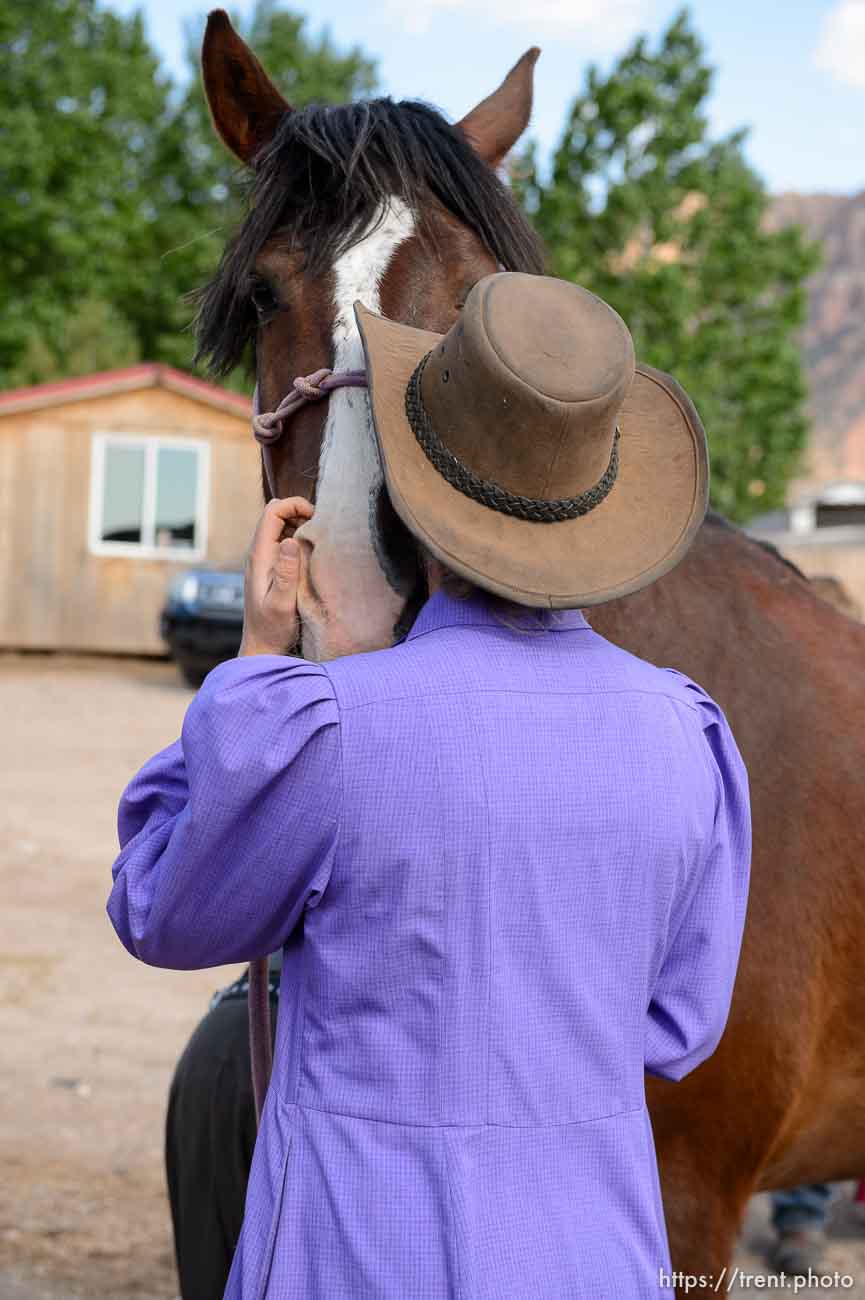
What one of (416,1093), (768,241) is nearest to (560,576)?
(416,1093)

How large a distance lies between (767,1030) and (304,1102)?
1.20m

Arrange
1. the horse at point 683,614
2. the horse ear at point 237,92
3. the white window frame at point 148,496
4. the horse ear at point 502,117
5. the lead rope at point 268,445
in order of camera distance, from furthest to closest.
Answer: the white window frame at point 148,496
the horse ear at point 502,117
the horse ear at point 237,92
the horse at point 683,614
the lead rope at point 268,445

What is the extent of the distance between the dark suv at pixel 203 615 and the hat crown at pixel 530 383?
12.9 m

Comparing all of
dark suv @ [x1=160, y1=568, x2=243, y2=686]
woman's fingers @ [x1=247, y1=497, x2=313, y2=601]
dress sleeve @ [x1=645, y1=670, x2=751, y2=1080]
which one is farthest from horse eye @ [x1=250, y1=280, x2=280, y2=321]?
dark suv @ [x1=160, y1=568, x2=243, y2=686]

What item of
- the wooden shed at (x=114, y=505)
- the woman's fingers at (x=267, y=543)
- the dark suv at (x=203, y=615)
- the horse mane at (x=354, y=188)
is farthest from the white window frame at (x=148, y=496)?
the woman's fingers at (x=267, y=543)

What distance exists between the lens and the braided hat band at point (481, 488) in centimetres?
148

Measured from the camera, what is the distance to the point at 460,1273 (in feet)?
4.41

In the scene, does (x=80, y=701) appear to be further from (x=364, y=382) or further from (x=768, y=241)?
(x=768, y=241)

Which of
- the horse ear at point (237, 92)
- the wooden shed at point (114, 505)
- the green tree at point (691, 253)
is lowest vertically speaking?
the wooden shed at point (114, 505)

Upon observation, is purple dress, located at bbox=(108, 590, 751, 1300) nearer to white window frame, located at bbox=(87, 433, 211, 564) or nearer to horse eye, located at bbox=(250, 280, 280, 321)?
horse eye, located at bbox=(250, 280, 280, 321)

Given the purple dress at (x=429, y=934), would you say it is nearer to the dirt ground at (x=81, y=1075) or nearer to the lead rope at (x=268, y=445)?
the lead rope at (x=268, y=445)

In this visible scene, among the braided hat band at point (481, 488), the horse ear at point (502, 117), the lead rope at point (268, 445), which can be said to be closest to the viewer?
the braided hat band at point (481, 488)

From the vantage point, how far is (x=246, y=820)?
138cm

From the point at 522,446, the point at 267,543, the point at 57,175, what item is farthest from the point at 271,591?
the point at 57,175
